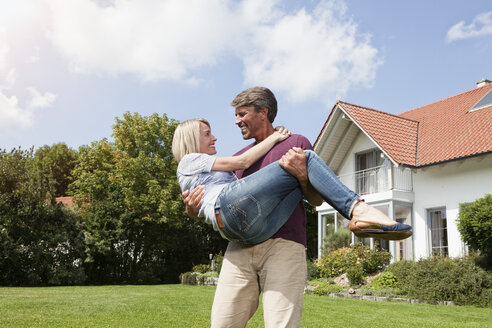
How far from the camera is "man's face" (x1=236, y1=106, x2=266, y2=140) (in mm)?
2910

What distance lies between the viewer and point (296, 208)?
275 cm

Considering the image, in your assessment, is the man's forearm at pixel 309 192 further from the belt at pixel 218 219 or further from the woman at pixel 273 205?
the belt at pixel 218 219

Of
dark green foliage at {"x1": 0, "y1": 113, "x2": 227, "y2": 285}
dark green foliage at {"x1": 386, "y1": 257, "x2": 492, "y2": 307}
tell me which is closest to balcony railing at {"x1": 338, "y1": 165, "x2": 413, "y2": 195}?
dark green foliage at {"x1": 386, "y1": 257, "x2": 492, "y2": 307}

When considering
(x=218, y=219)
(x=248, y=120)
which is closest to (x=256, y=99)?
(x=248, y=120)

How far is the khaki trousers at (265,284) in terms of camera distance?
8.38 feet

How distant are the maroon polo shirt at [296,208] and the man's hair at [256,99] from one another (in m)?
0.27

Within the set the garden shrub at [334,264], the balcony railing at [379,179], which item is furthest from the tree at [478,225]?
the balcony railing at [379,179]

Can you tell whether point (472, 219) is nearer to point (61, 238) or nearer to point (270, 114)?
point (270, 114)

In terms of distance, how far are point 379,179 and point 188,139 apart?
16585mm

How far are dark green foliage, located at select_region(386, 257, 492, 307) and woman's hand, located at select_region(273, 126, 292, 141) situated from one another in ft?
33.2

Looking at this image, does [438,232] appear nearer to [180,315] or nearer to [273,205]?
[180,315]

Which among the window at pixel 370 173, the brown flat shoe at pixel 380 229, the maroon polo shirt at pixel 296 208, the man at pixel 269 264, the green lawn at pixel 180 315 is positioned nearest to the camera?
the brown flat shoe at pixel 380 229

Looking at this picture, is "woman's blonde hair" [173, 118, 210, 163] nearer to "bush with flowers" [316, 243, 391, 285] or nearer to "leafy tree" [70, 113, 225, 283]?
"bush with flowers" [316, 243, 391, 285]

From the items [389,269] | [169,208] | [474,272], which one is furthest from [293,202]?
[169,208]
